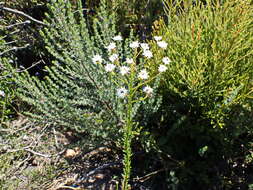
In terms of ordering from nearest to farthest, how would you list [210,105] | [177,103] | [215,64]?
[215,64]
[210,105]
[177,103]

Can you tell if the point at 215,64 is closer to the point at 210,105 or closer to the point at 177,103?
the point at 210,105

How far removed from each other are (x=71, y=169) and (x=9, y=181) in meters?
0.48

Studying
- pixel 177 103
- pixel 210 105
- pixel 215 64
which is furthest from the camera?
pixel 177 103

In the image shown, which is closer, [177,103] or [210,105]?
[210,105]

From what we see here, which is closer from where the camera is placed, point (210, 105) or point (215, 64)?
point (215, 64)

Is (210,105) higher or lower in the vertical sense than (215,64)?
lower

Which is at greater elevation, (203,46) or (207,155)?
(203,46)

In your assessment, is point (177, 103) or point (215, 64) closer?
point (215, 64)

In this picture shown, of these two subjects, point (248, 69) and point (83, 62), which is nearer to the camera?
point (83, 62)

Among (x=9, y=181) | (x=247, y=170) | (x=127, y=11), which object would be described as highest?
(x=127, y=11)

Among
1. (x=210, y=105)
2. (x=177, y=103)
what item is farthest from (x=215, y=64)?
(x=177, y=103)

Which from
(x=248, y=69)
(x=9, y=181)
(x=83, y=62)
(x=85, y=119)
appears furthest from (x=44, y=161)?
(x=248, y=69)

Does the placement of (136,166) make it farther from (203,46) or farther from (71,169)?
(203,46)

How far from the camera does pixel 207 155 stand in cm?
183
